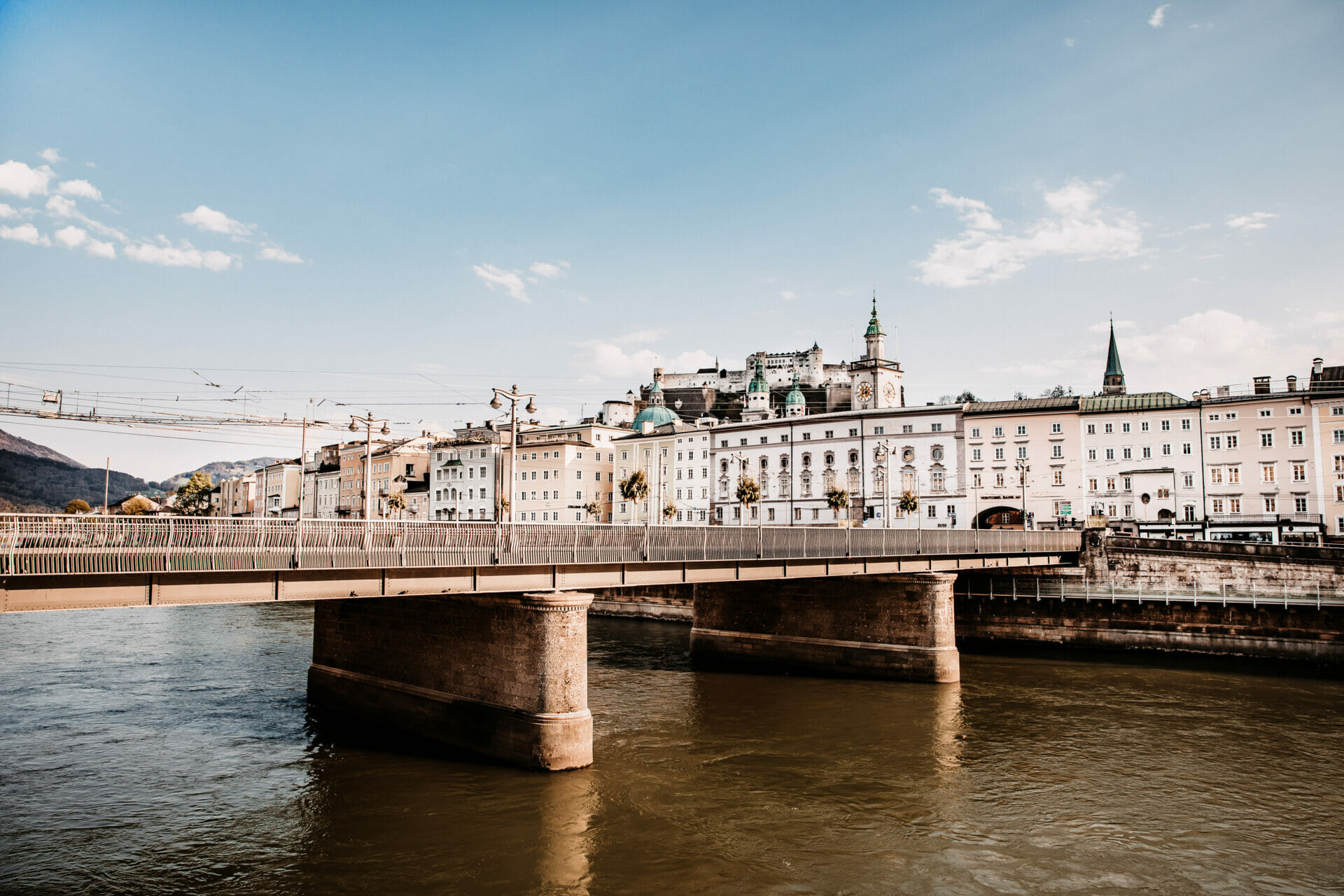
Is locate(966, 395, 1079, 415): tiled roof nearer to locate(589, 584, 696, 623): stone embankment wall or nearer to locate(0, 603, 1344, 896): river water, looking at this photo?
locate(589, 584, 696, 623): stone embankment wall

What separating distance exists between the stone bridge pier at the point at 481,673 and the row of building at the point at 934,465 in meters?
12.9

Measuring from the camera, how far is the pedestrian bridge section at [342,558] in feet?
57.8

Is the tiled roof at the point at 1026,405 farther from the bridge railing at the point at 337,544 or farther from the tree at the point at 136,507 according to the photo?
the tree at the point at 136,507

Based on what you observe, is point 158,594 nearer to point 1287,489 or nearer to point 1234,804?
point 1234,804

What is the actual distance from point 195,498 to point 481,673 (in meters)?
160

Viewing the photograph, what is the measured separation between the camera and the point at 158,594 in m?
18.9

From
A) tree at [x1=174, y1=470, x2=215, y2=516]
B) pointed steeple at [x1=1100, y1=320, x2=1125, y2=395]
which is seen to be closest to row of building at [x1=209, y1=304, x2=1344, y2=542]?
pointed steeple at [x1=1100, y1=320, x2=1125, y2=395]

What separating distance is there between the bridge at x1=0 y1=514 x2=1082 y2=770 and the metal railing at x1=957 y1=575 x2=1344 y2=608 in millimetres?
12862

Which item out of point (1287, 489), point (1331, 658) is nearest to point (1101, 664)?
point (1331, 658)

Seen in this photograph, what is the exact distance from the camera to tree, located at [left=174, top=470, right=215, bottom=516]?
161 metres

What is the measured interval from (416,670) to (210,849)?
9.49 meters

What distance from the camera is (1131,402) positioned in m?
78.3

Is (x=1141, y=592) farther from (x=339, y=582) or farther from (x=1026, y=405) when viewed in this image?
(x=339, y=582)

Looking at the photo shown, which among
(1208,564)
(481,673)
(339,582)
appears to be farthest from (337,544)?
(1208,564)
